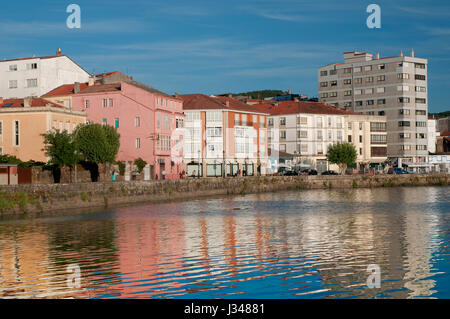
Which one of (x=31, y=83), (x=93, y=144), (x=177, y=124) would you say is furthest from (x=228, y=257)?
(x=31, y=83)

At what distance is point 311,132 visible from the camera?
128 m

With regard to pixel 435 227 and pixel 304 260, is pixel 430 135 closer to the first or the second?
pixel 435 227

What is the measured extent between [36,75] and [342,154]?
60026 mm

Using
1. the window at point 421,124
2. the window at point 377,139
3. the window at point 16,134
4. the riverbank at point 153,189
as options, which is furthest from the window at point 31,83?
the window at point 421,124

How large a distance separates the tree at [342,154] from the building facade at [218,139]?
1880 centimetres

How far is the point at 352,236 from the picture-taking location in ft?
101

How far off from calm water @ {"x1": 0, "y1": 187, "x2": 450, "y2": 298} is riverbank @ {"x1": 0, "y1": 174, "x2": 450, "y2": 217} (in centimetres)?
708

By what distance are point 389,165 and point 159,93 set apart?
230ft

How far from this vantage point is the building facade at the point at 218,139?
10375 cm

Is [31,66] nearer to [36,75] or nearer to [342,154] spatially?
[36,75]

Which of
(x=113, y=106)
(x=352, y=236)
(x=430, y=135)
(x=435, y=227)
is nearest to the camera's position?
(x=352, y=236)
